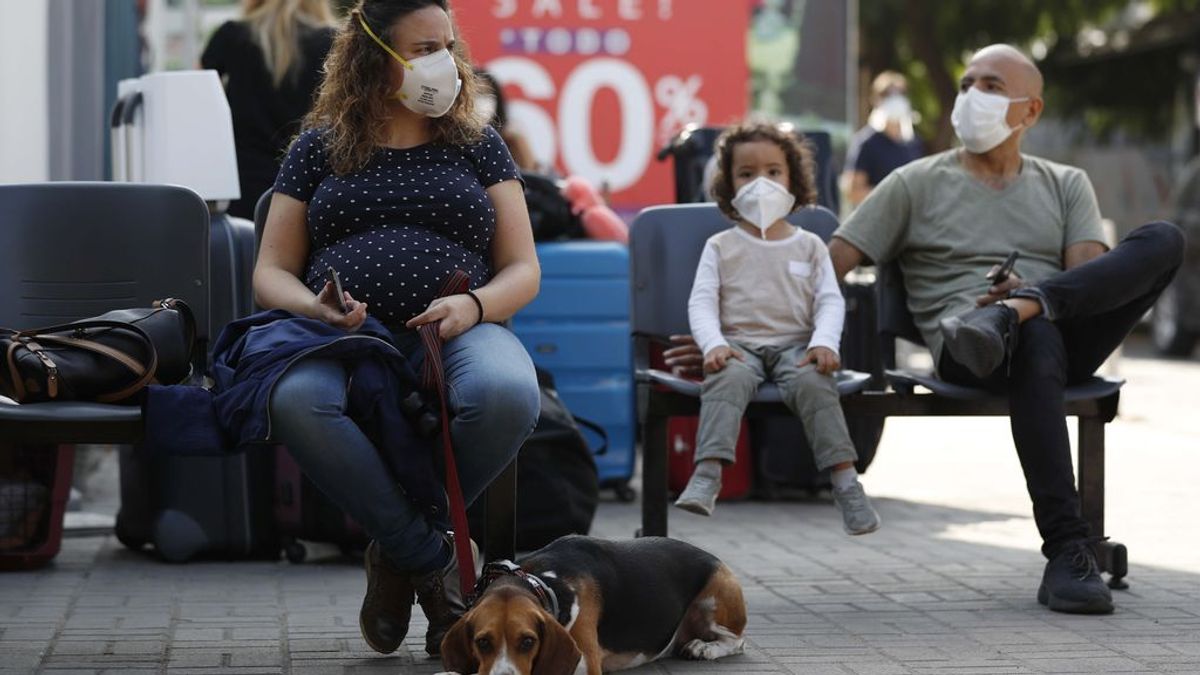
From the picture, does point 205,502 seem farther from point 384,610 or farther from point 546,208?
point 546,208

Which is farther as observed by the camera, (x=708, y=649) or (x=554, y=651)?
(x=708, y=649)

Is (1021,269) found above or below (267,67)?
below

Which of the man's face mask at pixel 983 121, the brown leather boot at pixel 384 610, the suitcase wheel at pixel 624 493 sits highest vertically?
the man's face mask at pixel 983 121

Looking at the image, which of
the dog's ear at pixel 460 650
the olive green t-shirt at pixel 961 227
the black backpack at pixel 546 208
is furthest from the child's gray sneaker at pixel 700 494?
the black backpack at pixel 546 208

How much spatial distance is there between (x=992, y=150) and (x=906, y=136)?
7.04 m

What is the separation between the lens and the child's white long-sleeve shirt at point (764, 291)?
6098 mm

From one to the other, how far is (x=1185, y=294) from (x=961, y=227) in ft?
40.9

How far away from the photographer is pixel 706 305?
6.11 m

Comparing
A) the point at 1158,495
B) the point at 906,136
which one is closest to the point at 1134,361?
the point at 906,136

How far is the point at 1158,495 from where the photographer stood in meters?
8.65

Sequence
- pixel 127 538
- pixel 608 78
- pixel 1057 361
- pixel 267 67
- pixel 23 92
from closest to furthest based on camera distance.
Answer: pixel 1057 361 → pixel 127 538 → pixel 267 67 → pixel 23 92 → pixel 608 78

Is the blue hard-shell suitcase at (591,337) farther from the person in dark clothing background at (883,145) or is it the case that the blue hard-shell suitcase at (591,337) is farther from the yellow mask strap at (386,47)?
the person in dark clothing background at (883,145)

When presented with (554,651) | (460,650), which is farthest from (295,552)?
(554,651)

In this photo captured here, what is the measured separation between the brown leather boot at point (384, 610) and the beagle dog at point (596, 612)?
0.39 meters
